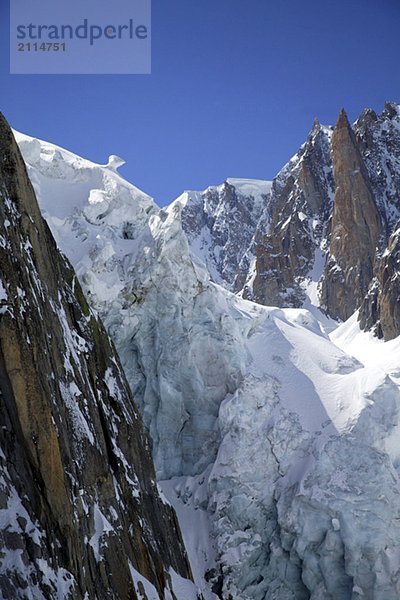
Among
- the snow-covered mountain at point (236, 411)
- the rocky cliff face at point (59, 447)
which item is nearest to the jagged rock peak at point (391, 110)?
the snow-covered mountain at point (236, 411)

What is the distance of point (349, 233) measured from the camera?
126 meters

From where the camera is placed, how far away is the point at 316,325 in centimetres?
4706

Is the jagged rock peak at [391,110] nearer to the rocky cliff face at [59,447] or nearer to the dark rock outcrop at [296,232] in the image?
the dark rock outcrop at [296,232]

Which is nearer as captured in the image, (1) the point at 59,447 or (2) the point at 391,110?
(1) the point at 59,447

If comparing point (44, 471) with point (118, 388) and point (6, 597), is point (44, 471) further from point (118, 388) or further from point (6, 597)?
point (118, 388)

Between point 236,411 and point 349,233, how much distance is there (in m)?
96.5

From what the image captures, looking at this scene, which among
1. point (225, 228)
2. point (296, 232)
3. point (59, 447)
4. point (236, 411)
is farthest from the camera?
point (225, 228)

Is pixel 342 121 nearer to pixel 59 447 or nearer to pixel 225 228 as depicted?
pixel 225 228

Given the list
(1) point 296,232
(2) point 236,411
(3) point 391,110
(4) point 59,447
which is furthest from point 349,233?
(4) point 59,447

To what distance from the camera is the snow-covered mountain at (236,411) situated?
30.5m

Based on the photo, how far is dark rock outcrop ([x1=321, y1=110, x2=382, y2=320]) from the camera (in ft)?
401

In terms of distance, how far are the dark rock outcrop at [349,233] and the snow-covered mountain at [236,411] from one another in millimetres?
80365

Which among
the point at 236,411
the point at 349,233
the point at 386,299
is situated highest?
the point at 349,233

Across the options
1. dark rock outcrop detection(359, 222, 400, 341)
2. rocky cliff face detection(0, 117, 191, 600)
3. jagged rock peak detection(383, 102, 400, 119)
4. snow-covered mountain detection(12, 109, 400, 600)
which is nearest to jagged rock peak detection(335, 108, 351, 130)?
jagged rock peak detection(383, 102, 400, 119)
